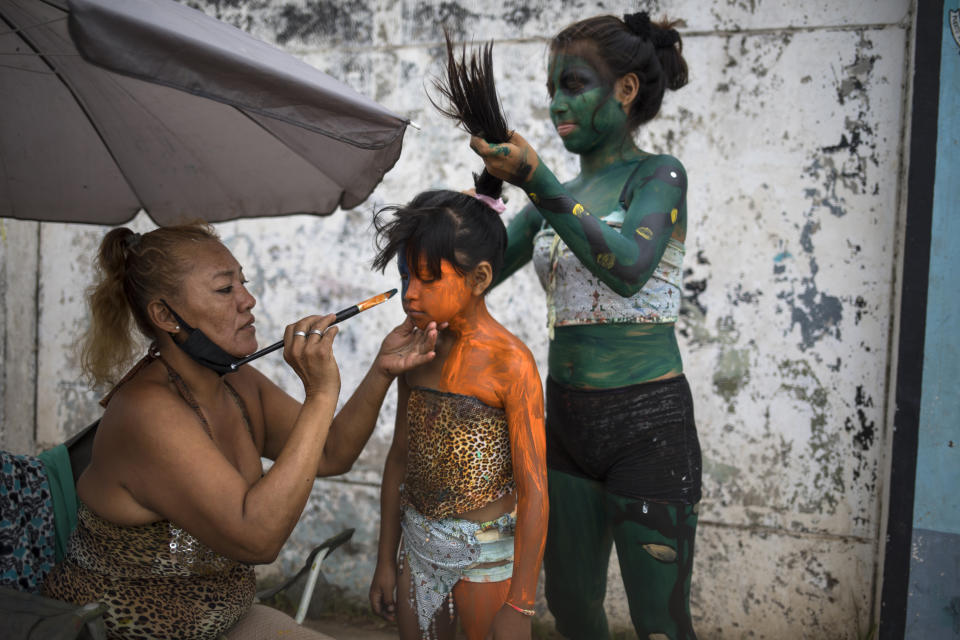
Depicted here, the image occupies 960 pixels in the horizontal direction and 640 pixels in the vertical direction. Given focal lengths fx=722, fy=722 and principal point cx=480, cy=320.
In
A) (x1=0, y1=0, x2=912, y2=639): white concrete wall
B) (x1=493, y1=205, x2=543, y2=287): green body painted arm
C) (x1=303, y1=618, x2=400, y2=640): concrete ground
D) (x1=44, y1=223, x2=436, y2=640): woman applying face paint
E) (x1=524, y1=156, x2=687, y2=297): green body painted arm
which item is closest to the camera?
(x1=44, y1=223, x2=436, y2=640): woman applying face paint

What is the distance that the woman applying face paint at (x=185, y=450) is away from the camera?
5.53 feet

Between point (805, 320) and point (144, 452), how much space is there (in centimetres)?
279

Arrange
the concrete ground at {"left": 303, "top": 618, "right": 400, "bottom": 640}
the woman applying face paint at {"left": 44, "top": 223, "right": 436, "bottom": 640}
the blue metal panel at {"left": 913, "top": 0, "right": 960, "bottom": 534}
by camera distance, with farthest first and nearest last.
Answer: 1. the concrete ground at {"left": 303, "top": 618, "right": 400, "bottom": 640}
2. the blue metal panel at {"left": 913, "top": 0, "right": 960, "bottom": 534}
3. the woman applying face paint at {"left": 44, "top": 223, "right": 436, "bottom": 640}

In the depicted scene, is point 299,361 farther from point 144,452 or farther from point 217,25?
point 217,25

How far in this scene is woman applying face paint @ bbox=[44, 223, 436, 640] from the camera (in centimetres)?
169

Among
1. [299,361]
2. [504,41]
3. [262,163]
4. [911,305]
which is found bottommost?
[299,361]

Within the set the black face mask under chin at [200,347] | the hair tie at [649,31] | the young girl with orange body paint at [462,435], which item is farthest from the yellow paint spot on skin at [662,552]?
the hair tie at [649,31]

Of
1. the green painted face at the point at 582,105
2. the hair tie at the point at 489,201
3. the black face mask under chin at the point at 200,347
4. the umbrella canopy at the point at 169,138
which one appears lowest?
the black face mask under chin at the point at 200,347

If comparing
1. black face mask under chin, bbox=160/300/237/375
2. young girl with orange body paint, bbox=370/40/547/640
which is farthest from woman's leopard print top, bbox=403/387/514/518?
black face mask under chin, bbox=160/300/237/375

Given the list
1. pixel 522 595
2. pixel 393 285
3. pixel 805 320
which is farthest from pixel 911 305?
pixel 393 285

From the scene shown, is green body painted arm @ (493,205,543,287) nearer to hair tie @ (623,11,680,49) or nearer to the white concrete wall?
hair tie @ (623,11,680,49)

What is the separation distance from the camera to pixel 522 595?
5.83ft

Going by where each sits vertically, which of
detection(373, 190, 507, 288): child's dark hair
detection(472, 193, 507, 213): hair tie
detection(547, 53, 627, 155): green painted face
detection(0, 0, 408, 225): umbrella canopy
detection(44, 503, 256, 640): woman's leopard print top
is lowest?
detection(44, 503, 256, 640): woman's leopard print top

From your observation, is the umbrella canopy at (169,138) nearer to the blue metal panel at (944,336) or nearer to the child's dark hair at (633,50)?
the child's dark hair at (633,50)
